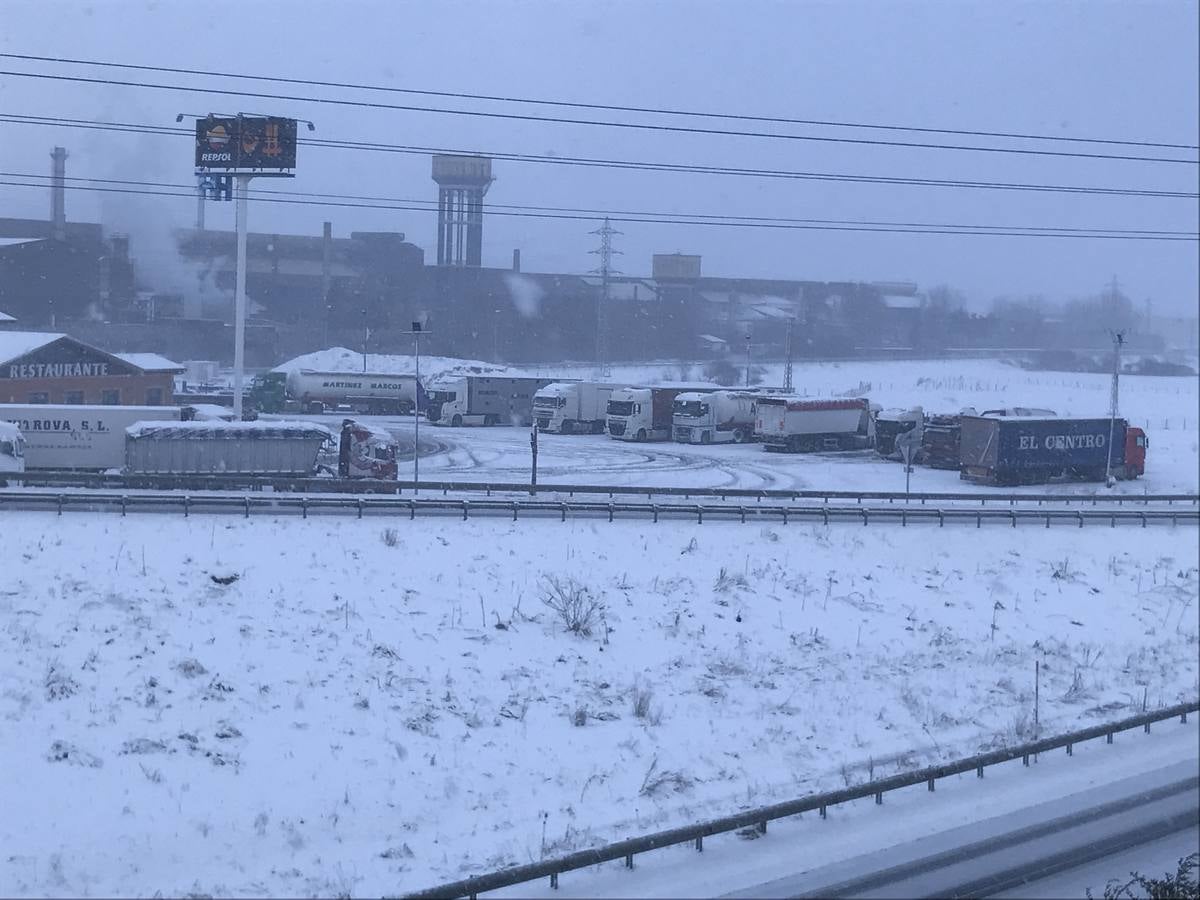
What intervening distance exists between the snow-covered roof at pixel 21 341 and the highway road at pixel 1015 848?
1017 centimetres

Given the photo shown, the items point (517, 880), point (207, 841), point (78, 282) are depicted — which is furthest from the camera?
point (78, 282)

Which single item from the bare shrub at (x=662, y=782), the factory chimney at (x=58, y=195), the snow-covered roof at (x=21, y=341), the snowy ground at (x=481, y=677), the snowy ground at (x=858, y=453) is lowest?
the bare shrub at (x=662, y=782)

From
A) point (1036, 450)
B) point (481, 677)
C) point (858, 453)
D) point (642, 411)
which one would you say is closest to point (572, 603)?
point (481, 677)

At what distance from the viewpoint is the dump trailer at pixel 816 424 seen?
81.5ft

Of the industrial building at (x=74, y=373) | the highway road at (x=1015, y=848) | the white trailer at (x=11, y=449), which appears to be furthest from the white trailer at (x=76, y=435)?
the highway road at (x=1015, y=848)

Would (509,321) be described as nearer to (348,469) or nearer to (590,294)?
(590,294)

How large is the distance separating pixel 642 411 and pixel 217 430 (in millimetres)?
11516

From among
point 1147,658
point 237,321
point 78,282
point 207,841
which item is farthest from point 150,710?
point 1147,658

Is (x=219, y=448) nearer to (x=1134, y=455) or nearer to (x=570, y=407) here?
(x=570, y=407)

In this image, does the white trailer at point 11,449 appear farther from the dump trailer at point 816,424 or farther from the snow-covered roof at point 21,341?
the dump trailer at point 816,424

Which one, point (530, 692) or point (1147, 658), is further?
point (1147, 658)

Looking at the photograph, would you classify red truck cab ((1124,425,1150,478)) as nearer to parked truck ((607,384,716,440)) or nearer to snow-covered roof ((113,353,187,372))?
parked truck ((607,384,716,440))

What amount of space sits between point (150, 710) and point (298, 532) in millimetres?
4512

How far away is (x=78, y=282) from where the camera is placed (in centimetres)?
1091
